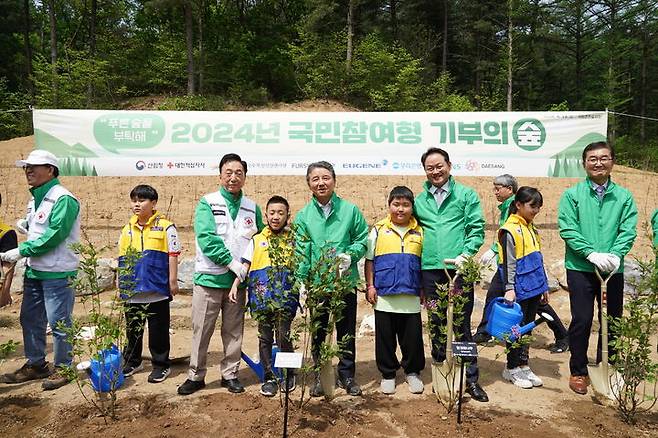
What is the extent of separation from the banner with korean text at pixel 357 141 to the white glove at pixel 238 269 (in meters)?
4.53

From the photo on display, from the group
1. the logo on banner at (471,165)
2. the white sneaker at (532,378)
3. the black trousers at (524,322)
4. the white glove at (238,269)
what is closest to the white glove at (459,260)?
the black trousers at (524,322)

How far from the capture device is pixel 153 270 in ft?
11.5

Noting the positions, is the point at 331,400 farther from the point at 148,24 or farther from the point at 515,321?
the point at 148,24

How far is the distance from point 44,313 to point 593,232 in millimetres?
4266

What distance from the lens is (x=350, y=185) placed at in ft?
35.8

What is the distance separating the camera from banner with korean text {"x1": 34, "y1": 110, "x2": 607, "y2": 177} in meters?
7.49

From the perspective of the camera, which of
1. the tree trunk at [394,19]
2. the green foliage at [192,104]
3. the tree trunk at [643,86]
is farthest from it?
the tree trunk at [643,86]

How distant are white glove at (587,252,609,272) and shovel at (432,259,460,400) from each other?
957 mm

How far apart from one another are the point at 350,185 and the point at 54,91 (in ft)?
47.8

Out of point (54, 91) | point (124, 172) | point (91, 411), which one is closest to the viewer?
point (91, 411)

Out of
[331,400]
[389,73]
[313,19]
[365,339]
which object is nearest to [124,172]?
[365,339]

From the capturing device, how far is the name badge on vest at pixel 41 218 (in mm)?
3361

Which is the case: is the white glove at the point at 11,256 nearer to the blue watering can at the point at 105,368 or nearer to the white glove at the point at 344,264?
the blue watering can at the point at 105,368

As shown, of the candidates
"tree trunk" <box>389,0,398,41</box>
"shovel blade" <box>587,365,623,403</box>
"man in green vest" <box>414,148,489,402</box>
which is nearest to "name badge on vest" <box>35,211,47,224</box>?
"man in green vest" <box>414,148,489,402</box>
